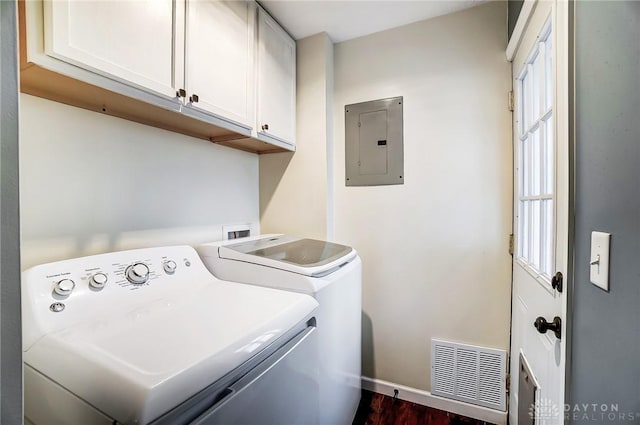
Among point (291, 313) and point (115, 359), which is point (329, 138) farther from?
point (115, 359)

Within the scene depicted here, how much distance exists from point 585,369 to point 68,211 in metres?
1.72

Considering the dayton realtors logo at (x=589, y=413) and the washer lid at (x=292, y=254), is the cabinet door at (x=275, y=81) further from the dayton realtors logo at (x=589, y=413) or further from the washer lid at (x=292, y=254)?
the dayton realtors logo at (x=589, y=413)

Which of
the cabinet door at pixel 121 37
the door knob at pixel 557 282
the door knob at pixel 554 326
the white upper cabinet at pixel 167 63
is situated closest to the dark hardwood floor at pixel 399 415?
the door knob at pixel 554 326

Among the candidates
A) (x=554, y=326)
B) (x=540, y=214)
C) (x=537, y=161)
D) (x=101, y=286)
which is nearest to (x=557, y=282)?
(x=554, y=326)

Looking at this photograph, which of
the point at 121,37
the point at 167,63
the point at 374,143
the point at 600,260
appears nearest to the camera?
the point at 600,260

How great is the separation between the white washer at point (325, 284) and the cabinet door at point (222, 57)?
699 mm

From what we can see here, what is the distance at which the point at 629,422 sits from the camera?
0.53m

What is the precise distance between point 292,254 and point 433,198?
39.9 inches

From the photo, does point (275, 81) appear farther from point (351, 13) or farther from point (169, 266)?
point (169, 266)

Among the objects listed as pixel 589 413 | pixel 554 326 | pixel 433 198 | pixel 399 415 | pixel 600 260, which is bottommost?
pixel 399 415

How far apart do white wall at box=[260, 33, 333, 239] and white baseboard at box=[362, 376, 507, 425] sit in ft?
3.61

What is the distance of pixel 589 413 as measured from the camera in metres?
0.65

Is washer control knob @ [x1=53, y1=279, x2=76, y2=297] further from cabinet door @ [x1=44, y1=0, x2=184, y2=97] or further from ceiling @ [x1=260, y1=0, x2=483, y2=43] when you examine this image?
ceiling @ [x1=260, y1=0, x2=483, y2=43]

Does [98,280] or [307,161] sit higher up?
[307,161]
